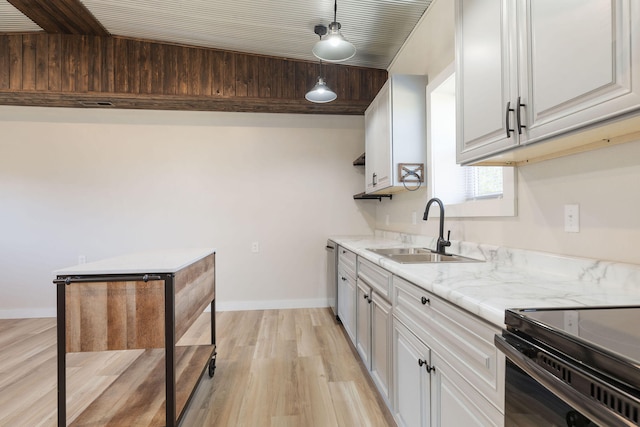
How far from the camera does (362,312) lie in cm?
222

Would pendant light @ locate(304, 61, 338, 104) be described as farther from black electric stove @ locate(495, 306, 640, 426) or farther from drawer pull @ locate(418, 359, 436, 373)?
black electric stove @ locate(495, 306, 640, 426)

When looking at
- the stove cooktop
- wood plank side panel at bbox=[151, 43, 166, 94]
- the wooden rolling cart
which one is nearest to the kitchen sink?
the stove cooktop

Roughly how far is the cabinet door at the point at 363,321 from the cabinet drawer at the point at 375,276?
0.07 metres

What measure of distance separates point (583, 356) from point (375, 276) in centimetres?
135

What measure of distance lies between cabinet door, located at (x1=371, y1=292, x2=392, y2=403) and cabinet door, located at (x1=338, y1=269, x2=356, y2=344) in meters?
0.53

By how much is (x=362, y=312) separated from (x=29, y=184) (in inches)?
162

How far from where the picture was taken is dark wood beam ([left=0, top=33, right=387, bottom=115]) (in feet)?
10.3

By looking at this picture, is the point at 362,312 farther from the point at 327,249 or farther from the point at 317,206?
the point at 317,206

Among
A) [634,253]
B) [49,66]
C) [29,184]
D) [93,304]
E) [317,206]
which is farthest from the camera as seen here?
[317,206]

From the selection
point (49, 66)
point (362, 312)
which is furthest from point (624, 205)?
point (49, 66)

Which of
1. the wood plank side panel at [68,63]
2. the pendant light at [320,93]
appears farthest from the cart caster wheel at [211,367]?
the wood plank side panel at [68,63]

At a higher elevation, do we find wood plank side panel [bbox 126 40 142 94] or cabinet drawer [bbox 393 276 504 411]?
wood plank side panel [bbox 126 40 142 94]

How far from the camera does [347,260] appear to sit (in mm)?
2732

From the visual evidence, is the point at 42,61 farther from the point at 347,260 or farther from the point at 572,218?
the point at 572,218
